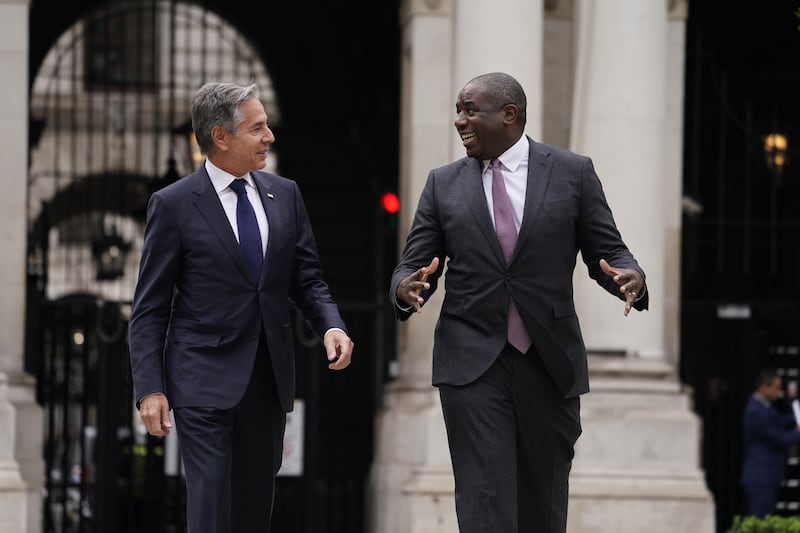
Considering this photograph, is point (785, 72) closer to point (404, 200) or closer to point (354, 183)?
point (404, 200)

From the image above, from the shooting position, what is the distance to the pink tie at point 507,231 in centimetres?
691

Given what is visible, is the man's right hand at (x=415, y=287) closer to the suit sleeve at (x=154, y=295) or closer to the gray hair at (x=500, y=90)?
the gray hair at (x=500, y=90)

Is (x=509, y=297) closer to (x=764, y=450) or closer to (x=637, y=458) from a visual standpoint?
(x=637, y=458)

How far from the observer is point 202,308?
687cm

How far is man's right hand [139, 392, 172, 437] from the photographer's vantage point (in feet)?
21.8

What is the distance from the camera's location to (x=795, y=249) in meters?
18.4

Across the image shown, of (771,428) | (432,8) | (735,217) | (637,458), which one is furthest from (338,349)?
(735,217)

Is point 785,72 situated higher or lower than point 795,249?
higher

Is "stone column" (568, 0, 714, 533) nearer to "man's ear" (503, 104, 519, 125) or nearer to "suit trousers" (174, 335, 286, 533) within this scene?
"man's ear" (503, 104, 519, 125)

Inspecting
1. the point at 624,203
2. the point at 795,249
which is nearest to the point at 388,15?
the point at 795,249

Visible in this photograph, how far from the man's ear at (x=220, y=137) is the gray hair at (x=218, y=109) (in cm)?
1

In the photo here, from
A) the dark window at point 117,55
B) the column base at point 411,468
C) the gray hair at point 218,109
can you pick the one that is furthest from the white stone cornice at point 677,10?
the dark window at point 117,55

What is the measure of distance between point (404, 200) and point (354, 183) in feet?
26.7

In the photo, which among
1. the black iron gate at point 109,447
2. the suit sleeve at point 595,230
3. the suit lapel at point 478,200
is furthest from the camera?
the black iron gate at point 109,447
